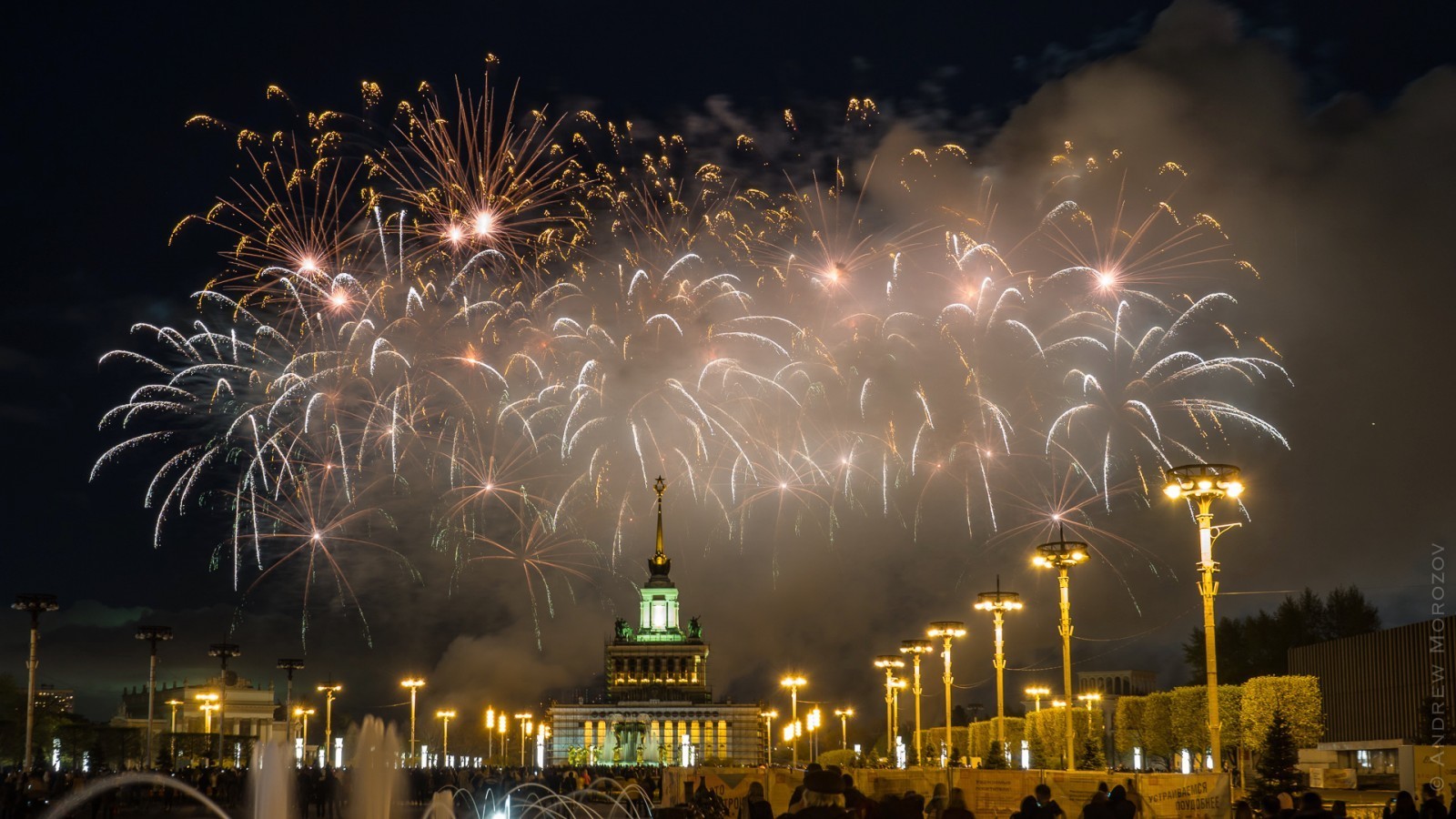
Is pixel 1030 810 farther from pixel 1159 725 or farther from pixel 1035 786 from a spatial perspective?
pixel 1159 725

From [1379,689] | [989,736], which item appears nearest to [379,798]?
[1379,689]

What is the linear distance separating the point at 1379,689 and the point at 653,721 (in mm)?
99960

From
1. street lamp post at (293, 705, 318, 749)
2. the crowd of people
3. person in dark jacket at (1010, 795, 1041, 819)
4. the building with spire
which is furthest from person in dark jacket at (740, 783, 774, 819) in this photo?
the building with spire

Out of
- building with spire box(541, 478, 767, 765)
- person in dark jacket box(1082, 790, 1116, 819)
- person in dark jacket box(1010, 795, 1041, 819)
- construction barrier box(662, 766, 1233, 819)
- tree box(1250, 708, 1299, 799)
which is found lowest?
building with spire box(541, 478, 767, 765)

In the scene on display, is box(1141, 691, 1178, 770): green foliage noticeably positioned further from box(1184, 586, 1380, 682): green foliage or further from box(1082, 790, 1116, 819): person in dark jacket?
box(1082, 790, 1116, 819): person in dark jacket

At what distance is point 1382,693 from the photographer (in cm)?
6266

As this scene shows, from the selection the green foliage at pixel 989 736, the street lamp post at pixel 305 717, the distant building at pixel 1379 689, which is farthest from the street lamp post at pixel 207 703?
the distant building at pixel 1379 689

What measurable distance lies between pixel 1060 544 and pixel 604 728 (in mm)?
123358

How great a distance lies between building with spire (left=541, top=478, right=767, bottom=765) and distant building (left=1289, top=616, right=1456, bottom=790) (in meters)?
82.0

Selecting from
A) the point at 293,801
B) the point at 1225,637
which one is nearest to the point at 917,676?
the point at 293,801

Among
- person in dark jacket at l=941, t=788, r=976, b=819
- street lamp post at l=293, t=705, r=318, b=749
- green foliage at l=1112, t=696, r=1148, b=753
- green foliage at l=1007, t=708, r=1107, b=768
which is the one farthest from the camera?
street lamp post at l=293, t=705, r=318, b=749

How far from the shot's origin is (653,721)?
153m

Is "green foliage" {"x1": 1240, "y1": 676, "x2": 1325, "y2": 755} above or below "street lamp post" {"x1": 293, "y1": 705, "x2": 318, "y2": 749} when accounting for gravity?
above

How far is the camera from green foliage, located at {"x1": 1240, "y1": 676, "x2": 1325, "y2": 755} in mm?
63156
